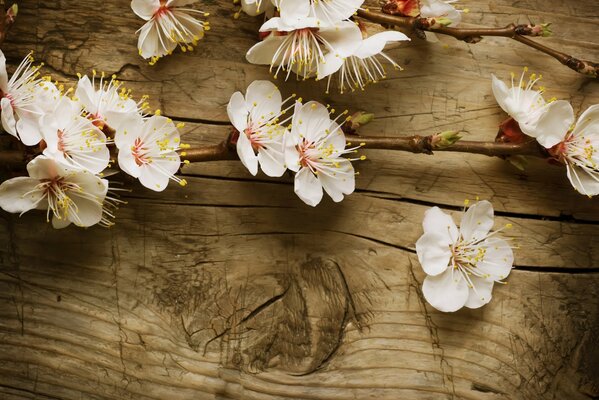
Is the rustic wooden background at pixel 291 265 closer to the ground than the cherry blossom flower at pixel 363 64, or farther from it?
closer to the ground

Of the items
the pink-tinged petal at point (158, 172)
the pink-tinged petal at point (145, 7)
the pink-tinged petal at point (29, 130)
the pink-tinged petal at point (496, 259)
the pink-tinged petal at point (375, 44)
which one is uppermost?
the pink-tinged petal at point (145, 7)

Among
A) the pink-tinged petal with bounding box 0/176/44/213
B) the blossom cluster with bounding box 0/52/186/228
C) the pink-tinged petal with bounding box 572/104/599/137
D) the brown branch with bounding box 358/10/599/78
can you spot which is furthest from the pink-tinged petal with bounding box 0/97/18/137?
the pink-tinged petal with bounding box 572/104/599/137

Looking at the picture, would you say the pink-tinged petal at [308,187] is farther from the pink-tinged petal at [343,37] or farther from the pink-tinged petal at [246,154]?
the pink-tinged petal at [343,37]

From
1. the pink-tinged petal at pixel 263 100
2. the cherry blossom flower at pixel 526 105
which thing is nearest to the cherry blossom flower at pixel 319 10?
the pink-tinged petal at pixel 263 100

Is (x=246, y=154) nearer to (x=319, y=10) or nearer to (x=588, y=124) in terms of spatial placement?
(x=319, y=10)

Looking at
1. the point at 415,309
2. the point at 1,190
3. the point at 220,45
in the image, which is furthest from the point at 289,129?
the point at 1,190

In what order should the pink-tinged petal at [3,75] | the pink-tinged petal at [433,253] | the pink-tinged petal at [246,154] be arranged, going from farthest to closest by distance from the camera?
1. the pink-tinged petal at [433,253]
2. the pink-tinged petal at [246,154]
3. the pink-tinged petal at [3,75]

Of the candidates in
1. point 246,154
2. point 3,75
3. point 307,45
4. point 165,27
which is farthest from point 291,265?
point 3,75
